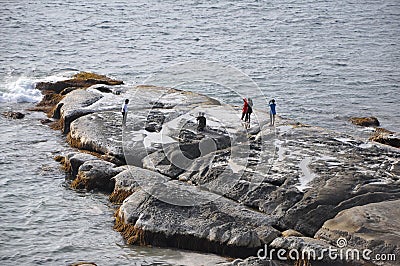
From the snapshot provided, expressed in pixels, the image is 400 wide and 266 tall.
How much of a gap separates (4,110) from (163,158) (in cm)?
1514

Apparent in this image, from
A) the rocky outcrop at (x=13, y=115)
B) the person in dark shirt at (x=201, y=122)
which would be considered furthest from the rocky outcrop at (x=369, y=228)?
the rocky outcrop at (x=13, y=115)

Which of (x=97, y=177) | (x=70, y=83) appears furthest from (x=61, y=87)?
(x=97, y=177)

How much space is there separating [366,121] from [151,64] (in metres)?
20.4

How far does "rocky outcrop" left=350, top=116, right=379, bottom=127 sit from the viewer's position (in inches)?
1425

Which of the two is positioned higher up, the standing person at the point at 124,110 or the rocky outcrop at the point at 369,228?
the standing person at the point at 124,110

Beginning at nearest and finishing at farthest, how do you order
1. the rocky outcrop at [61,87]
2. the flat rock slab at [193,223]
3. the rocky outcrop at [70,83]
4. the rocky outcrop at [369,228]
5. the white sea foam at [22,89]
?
the rocky outcrop at [369,228] → the flat rock slab at [193,223] → the rocky outcrop at [61,87] → the white sea foam at [22,89] → the rocky outcrop at [70,83]

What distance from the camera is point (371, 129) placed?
35281mm

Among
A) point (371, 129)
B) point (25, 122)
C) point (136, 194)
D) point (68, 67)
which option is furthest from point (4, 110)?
point (371, 129)

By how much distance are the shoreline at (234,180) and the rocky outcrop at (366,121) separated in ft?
27.3

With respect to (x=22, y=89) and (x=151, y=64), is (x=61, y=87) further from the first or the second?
(x=151, y=64)

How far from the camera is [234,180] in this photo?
22891mm

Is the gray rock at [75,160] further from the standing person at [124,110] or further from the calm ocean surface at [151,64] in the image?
the standing person at [124,110]

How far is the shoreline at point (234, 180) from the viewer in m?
20.0

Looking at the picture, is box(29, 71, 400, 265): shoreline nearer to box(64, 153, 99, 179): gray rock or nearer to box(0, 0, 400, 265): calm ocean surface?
box(64, 153, 99, 179): gray rock
